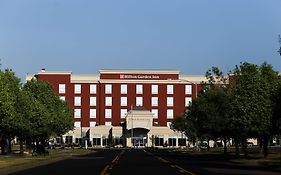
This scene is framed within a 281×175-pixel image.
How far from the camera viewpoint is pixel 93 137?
522 ft

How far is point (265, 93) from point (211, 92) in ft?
59.8

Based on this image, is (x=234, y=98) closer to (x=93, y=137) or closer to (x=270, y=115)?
(x=270, y=115)

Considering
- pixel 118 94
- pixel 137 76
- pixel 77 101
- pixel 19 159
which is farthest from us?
pixel 137 76

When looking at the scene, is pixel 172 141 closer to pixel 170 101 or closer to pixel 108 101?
pixel 170 101

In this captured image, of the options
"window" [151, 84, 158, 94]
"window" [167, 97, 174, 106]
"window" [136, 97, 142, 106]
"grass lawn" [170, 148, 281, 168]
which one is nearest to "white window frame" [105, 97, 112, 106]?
"window" [136, 97, 142, 106]

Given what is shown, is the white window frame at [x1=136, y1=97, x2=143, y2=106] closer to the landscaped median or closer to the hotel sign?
the hotel sign

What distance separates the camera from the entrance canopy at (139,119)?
155375 millimetres

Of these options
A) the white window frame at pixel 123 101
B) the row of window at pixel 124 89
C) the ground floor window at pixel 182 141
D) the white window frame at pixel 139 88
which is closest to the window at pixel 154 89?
the row of window at pixel 124 89

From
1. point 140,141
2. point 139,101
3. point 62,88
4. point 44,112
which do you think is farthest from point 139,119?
point 44,112

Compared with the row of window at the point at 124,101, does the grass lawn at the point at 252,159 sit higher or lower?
lower

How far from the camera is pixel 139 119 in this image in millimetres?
156125

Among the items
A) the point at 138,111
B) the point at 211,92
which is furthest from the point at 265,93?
the point at 138,111

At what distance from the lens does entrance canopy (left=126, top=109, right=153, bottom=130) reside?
15538cm

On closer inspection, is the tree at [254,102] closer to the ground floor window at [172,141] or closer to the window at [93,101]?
the ground floor window at [172,141]
